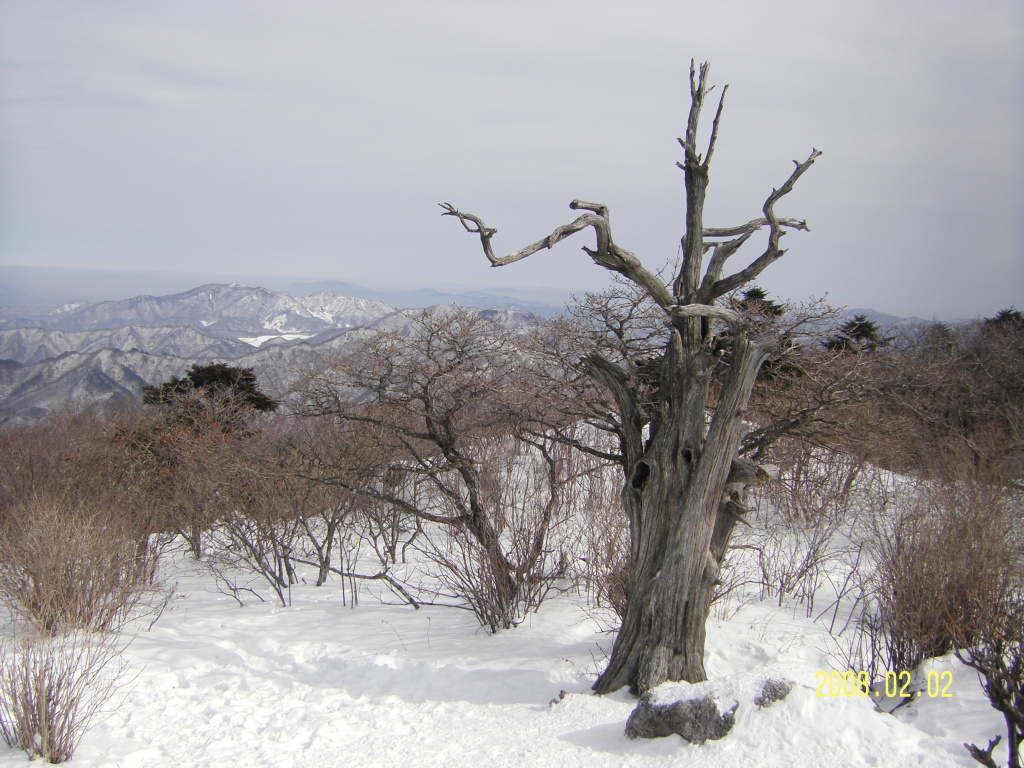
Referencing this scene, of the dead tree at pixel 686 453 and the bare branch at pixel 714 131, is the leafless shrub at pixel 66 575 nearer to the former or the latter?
the dead tree at pixel 686 453

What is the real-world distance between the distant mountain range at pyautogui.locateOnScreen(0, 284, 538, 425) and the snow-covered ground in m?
4.13

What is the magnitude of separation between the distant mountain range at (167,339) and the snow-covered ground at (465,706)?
13.5 feet

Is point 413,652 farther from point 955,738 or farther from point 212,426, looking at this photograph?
point 212,426

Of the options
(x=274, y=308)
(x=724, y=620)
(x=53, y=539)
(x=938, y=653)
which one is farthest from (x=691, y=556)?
(x=274, y=308)

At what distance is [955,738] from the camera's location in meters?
4.49

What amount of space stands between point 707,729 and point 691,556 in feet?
4.11

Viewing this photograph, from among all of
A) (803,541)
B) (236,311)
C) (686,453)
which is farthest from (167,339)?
(686,453)

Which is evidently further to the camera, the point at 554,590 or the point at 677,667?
the point at 554,590

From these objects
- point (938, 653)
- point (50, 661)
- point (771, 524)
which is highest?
point (50, 661)

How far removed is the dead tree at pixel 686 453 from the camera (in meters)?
5.38

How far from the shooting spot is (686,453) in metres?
5.59

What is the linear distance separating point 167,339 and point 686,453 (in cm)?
10596

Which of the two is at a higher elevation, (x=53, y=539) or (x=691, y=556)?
(x=691, y=556)

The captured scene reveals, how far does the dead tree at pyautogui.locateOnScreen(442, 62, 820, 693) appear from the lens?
17.7ft
